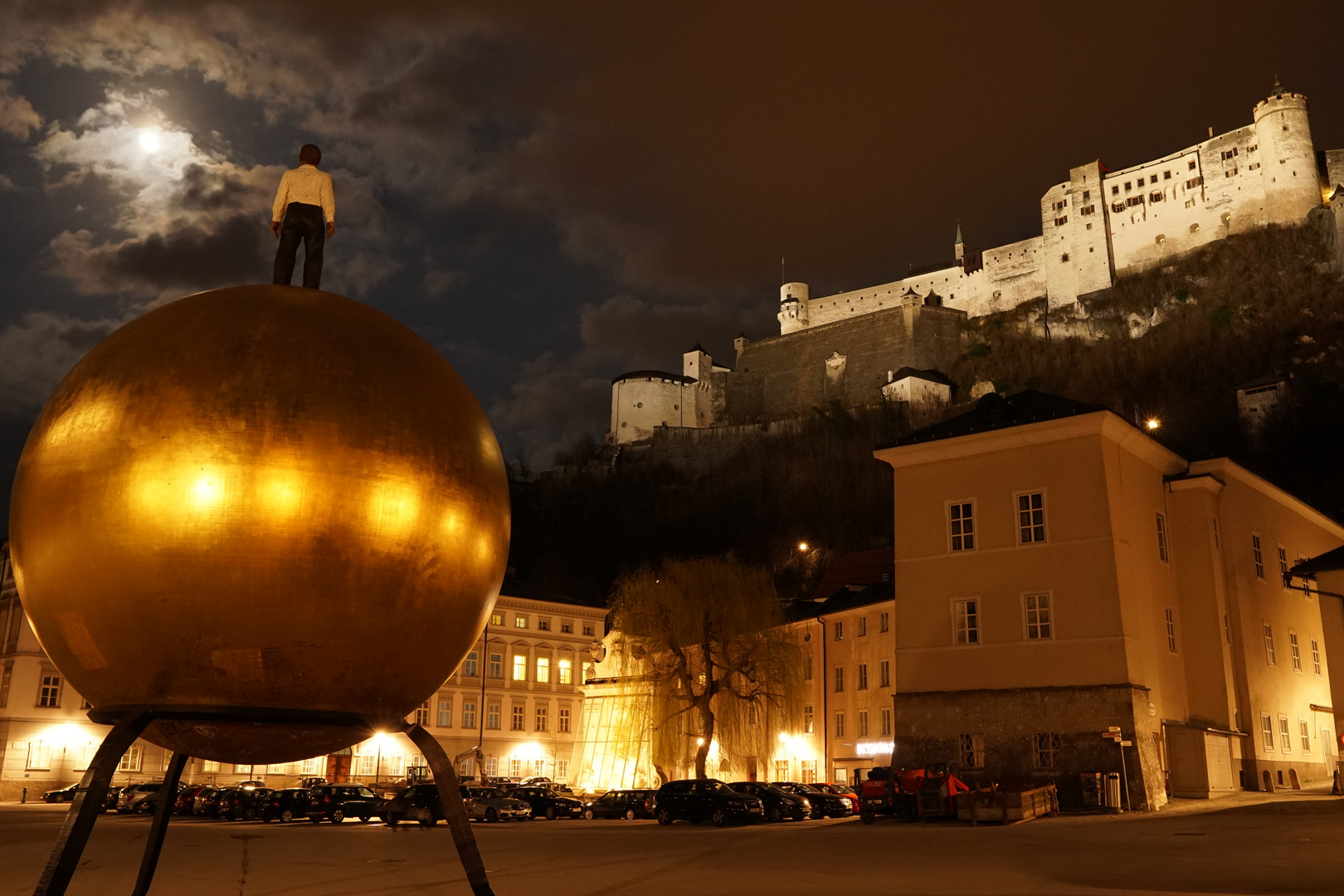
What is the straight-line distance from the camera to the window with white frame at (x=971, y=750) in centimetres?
3181

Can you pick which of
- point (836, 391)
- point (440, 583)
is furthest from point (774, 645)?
point (836, 391)

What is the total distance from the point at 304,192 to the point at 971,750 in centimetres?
2803

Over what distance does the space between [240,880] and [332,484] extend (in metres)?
11.9

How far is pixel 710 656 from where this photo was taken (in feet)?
146

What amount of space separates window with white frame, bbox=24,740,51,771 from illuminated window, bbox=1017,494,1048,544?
141ft

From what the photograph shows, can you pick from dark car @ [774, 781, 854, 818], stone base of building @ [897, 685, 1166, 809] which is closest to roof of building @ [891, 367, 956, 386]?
dark car @ [774, 781, 854, 818]

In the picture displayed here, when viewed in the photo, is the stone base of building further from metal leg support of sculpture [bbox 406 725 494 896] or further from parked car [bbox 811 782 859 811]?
metal leg support of sculpture [bbox 406 725 494 896]

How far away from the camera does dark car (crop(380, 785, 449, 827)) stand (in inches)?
1242

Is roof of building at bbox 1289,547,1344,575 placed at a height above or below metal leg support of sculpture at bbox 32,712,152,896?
above

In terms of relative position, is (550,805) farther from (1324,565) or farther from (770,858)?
(1324,565)

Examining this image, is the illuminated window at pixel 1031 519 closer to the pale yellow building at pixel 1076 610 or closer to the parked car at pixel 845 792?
the pale yellow building at pixel 1076 610

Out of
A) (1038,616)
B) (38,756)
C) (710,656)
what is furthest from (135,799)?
(1038,616)

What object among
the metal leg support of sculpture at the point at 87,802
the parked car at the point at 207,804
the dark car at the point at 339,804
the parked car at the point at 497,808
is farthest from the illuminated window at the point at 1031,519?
the metal leg support of sculpture at the point at 87,802

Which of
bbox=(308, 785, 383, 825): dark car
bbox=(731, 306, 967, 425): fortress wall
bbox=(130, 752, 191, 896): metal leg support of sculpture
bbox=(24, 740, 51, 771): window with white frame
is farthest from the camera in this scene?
bbox=(731, 306, 967, 425): fortress wall
